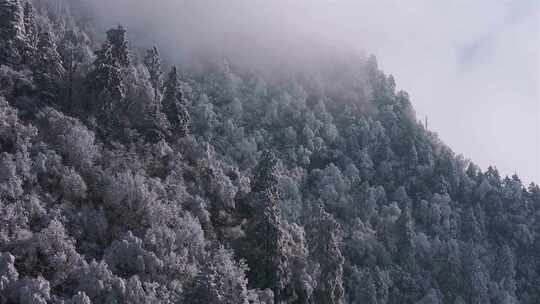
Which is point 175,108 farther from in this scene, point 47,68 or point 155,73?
point 47,68

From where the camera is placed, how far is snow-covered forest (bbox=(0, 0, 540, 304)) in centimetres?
8056

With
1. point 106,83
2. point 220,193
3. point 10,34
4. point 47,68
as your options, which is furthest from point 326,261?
point 10,34

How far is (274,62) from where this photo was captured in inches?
7534

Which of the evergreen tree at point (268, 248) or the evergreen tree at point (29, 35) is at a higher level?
the evergreen tree at point (29, 35)

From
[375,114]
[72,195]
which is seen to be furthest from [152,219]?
[375,114]

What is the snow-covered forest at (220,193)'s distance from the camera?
8056 centimetres

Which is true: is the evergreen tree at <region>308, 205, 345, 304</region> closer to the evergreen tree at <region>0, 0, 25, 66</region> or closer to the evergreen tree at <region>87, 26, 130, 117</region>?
the evergreen tree at <region>87, 26, 130, 117</region>

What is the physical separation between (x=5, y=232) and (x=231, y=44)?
12777cm

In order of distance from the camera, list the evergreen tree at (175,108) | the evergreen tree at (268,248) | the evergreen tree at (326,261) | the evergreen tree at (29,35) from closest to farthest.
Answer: the evergreen tree at (268,248) < the evergreen tree at (326,261) < the evergreen tree at (29,35) < the evergreen tree at (175,108)

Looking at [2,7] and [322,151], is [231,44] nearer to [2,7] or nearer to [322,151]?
[322,151]

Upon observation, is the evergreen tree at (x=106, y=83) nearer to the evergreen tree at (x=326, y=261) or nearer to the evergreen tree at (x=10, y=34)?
the evergreen tree at (x=10, y=34)

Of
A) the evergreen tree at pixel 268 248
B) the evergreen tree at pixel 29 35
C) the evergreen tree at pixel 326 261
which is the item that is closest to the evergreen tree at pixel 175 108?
the evergreen tree at pixel 268 248

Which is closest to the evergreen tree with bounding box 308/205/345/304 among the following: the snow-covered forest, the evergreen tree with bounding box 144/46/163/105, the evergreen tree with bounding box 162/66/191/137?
the snow-covered forest

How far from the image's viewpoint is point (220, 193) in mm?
103875
